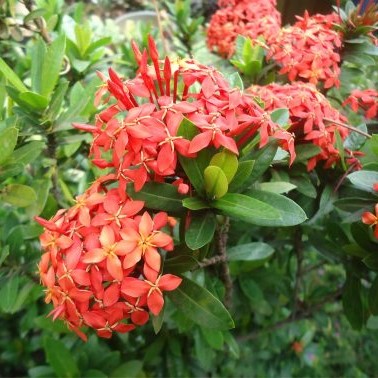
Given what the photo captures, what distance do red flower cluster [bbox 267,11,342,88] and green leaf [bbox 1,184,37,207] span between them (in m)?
0.75

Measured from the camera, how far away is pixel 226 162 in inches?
28.8

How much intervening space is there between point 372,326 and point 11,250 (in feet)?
3.59

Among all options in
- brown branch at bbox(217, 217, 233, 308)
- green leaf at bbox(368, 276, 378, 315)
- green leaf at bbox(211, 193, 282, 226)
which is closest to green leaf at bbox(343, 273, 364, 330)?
green leaf at bbox(368, 276, 378, 315)

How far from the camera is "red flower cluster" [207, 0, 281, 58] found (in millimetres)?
1547

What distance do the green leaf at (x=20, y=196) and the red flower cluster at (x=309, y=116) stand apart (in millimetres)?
589

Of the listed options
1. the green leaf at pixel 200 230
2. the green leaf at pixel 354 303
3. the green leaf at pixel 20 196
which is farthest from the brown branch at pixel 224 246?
the green leaf at pixel 20 196

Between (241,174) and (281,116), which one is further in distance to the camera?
(281,116)

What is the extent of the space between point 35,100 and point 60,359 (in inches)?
30.1

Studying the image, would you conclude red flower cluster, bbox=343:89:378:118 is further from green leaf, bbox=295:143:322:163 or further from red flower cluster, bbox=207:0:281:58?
red flower cluster, bbox=207:0:281:58

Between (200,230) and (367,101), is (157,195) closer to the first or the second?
(200,230)

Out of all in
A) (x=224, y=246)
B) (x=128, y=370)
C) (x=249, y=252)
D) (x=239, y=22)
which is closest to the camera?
(x=224, y=246)

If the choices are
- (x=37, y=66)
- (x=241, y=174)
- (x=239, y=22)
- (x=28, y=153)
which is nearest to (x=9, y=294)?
(x=28, y=153)

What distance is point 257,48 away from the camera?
1.35m

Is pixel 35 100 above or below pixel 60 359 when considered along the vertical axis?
above
